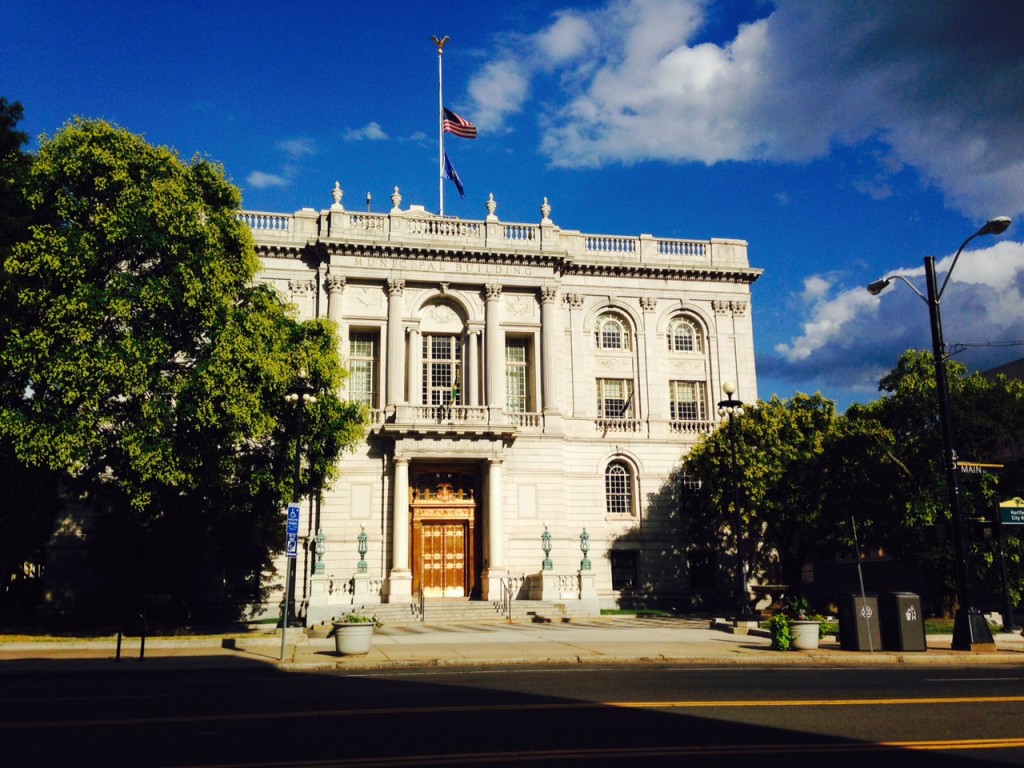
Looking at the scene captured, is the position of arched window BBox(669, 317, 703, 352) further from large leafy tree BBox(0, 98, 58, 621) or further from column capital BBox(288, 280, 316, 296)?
large leafy tree BBox(0, 98, 58, 621)

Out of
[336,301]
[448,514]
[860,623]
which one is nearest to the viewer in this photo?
[860,623]

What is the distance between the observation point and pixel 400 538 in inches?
1448

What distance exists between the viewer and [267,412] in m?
28.7

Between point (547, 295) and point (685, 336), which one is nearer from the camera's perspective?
point (547, 295)

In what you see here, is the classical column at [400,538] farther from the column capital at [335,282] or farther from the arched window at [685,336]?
the arched window at [685,336]

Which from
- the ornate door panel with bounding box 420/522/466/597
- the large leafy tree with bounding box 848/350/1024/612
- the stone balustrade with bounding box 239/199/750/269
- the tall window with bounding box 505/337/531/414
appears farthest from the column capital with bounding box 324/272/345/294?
the large leafy tree with bounding box 848/350/1024/612

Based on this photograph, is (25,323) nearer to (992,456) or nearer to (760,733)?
(760,733)


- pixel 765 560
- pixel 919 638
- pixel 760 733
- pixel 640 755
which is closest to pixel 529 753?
pixel 640 755

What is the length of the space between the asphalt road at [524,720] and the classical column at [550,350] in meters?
25.0

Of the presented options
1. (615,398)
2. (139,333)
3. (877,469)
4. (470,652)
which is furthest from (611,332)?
(470,652)

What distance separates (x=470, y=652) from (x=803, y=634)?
7.90 metres

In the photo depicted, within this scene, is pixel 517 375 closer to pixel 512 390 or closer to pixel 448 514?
pixel 512 390

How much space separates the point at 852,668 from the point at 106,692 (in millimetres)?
14120

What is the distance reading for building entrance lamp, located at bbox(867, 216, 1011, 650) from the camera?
790 inches
